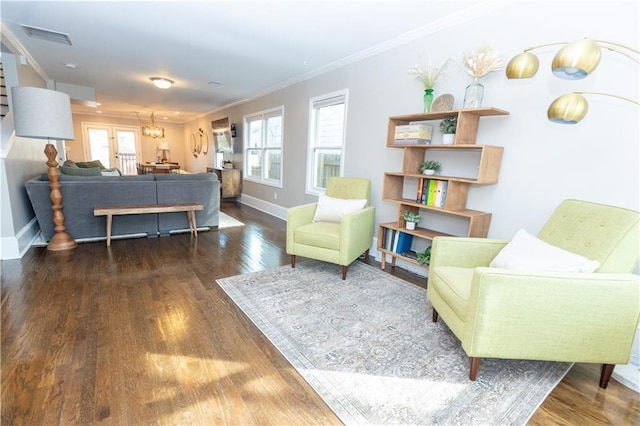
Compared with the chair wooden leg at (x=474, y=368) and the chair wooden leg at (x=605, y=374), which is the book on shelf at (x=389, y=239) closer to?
the chair wooden leg at (x=474, y=368)

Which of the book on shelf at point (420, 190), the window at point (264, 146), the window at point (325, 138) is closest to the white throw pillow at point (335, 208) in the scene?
the book on shelf at point (420, 190)

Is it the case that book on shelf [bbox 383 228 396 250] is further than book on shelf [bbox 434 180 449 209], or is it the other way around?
book on shelf [bbox 383 228 396 250]

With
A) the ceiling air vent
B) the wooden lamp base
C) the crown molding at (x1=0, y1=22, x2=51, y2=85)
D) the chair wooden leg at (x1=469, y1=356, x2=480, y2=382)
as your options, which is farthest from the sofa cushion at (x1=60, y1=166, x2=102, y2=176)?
the chair wooden leg at (x1=469, y1=356, x2=480, y2=382)

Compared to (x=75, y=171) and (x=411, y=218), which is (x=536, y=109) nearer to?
(x=411, y=218)

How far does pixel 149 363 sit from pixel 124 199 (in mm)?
2783

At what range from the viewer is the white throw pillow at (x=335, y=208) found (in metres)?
3.08

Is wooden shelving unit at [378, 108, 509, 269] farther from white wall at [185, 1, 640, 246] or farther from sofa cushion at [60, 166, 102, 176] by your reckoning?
sofa cushion at [60, 166, 102, 176]

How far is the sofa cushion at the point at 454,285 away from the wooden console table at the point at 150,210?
318 centimetres

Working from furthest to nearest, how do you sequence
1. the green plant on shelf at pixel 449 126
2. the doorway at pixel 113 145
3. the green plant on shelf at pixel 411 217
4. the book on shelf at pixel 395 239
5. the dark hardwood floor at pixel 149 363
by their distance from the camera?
the doorway at pixel 113 145
the book on shelf at pixel 395 239
the green plant on shelf at pixel 411 217
the green plant on shelf at pixel 449 126
the dark hardwood floor at pixel 149 363

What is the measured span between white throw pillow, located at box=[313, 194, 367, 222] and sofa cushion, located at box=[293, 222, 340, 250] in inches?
6.5

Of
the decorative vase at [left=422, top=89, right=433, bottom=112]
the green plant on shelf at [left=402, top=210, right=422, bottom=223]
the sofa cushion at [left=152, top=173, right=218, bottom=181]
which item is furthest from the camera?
the sofa cushion at [left=152, top=173, right=218, bottom=181]

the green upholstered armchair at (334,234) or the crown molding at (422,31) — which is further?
the green upholstered armchair at (334,234)

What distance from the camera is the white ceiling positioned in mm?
2479

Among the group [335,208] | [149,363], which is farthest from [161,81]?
[149,363]
